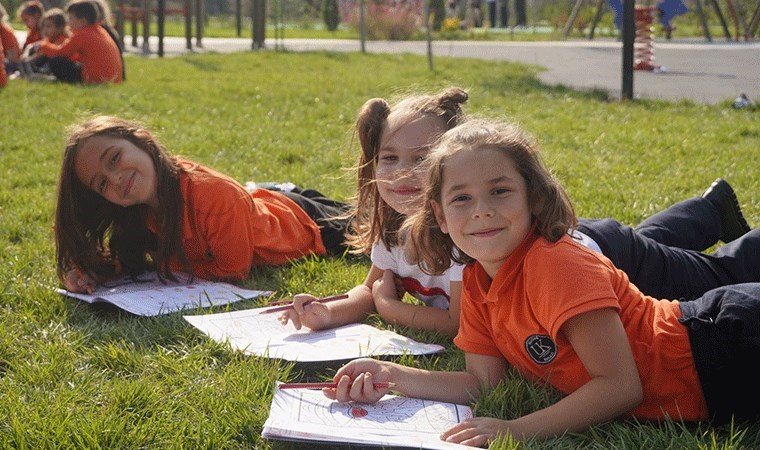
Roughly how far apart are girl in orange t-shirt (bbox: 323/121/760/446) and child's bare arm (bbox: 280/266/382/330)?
661mm

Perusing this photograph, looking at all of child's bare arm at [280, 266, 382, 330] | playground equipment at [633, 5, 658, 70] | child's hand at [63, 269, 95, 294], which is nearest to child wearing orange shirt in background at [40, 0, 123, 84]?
playground equipment at [633, 5, 658, 70]

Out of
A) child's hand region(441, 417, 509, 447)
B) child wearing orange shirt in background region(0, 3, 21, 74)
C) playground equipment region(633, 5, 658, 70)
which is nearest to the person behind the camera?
child's hand region(441, 417, 509, 447)

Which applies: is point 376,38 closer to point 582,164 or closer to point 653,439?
point 582,164

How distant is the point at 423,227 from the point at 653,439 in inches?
31.5

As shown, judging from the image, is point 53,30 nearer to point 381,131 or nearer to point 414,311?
point 381,131

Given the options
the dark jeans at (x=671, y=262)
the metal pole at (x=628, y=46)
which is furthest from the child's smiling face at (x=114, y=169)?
the metal pole at (x=628, y=46)

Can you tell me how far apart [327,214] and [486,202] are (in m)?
2.20

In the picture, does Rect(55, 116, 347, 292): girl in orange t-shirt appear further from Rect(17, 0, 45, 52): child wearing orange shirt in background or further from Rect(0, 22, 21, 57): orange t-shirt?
Rect(17, 0, 45, 52): child wearing orange shirt in background

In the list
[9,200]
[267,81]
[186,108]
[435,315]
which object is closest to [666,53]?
[267,81]

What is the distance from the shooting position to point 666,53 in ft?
50.0

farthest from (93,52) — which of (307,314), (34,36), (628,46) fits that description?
(307,314)

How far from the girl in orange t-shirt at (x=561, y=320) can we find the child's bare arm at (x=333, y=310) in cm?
66

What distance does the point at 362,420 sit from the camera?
2.35m

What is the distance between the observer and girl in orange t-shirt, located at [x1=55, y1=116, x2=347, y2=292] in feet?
12.3
